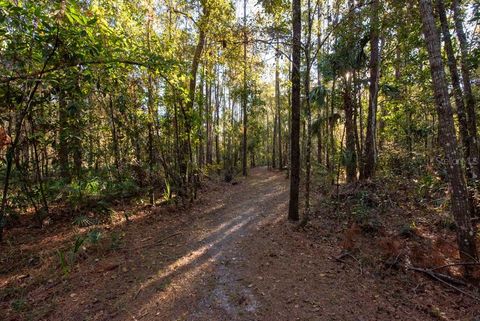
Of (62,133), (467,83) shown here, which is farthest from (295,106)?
(62,133)

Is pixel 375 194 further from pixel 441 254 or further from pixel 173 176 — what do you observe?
pixel 173 176

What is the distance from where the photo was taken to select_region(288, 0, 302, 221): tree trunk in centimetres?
724

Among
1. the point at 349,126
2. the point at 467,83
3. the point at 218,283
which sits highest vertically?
the point at 467,83

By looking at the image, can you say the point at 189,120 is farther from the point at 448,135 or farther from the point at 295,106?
the point at 448,135

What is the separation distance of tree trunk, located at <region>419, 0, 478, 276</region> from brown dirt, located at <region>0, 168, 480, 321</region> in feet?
3.71

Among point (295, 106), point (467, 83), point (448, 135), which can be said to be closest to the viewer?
point (448, 135)

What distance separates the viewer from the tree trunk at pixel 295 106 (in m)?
7.24

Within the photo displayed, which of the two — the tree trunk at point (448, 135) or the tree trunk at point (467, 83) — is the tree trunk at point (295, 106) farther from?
the tree trunk at point (467, 83)

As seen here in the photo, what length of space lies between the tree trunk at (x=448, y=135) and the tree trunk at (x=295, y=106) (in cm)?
316

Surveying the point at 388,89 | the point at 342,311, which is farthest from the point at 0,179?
the point at 388,89

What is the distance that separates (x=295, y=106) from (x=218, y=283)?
207 inches

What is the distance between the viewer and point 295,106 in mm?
7652

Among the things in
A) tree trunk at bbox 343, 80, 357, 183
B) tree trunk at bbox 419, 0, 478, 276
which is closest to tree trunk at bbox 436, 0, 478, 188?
tree trunk at bbox 419, 0, 478, 276

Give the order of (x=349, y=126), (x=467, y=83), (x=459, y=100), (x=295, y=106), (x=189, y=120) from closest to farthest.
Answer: (x=459, y=100), (x=467, y=83), (x=295, y=106), (x=189, y=120), (x=349, y=126)
